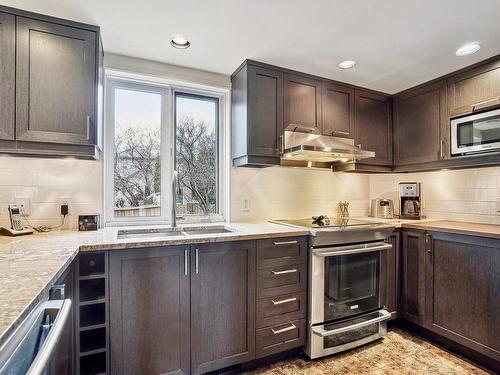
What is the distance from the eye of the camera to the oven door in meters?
2.04

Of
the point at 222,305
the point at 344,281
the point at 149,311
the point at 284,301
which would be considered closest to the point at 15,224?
the point at 149,311

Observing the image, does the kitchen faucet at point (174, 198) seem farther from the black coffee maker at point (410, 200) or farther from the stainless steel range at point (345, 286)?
the black coffee maker at point (410, 200)

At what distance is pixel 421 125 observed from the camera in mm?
2705

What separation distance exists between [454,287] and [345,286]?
821 mm

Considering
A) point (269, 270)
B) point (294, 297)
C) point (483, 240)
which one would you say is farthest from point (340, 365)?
point (483, 240)

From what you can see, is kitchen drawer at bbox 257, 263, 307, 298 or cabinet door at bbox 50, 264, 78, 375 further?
kitchen drawer at bbox 257, 263, 307, 298

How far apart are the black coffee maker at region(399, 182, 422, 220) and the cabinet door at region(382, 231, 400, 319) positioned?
1.71 ft

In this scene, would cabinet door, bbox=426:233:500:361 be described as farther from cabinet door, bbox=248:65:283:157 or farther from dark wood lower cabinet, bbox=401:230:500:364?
cabinet door, bbox=248:65:283:157

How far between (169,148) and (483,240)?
2547 millimetres

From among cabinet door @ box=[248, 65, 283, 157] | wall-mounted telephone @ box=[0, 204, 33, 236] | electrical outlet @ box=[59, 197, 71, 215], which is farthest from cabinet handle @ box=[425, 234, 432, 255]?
wall-mounted telephone @ box=[0, 204, 33, 236]

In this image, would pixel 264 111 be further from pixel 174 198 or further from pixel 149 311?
pixel 149 311

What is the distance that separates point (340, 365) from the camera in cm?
198

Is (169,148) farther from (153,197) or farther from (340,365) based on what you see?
(340,365)

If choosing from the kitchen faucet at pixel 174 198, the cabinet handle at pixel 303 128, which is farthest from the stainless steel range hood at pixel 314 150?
the kitchen faucet at pixel 174 198
